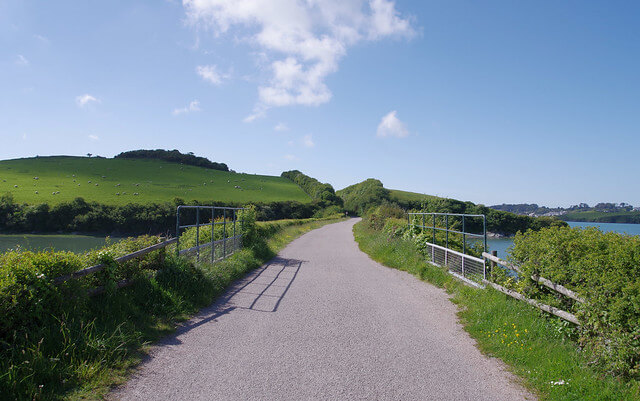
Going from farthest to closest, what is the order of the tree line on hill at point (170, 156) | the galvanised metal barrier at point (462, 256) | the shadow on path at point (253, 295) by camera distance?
the tree line on hill at point (170, 156)
the galvanised metal barrier at point (462, 256)
the shadow on path at point (253, 295)

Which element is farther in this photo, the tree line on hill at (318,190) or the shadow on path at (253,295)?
the tree line on hill at (318,190)

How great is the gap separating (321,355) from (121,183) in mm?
63392

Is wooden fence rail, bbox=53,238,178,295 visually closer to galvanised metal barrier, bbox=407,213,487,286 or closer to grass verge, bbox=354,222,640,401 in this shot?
grass verge, bbox=354,222,640,401

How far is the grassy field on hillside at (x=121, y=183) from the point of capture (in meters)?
48.8

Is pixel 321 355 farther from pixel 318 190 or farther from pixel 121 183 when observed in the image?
pixel 318 190

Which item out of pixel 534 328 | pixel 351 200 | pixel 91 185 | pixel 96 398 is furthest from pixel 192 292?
pixel 351 200

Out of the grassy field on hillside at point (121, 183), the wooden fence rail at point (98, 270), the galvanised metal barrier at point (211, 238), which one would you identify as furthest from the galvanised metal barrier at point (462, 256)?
the grassy field on hillside at point (121, 183)

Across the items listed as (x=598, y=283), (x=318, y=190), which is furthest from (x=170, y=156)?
(x=598, y=283)

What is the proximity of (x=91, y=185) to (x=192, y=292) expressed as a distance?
190ft

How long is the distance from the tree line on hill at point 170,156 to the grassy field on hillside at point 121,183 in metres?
6.41

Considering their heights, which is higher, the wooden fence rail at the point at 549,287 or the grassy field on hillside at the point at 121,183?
the grassy field on hillside at the point at 121,183

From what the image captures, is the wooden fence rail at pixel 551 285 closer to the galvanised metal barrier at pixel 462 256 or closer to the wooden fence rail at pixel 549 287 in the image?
the wooden fence rail at pixel 549 287

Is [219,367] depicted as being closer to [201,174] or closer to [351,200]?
[201,174]

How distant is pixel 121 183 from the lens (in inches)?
2303
